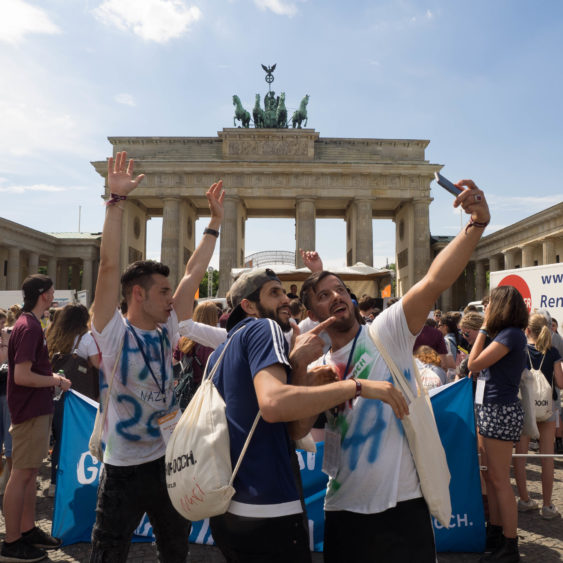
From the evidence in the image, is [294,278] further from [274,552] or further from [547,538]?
[274,552]

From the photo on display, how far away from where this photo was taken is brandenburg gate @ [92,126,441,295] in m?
40.8

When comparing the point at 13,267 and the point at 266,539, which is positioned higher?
the point at 13,267

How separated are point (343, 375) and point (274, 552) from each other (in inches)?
30.7

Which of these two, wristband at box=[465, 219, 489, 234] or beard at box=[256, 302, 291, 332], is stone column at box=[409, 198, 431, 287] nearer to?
wristband at box=[465, 219, 489, 234]

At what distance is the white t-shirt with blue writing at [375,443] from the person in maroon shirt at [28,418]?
270 centimetres

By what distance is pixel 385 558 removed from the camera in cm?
198

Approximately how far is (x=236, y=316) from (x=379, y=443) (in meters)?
0.82

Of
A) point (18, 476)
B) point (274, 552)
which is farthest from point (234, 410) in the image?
point (18, 476)

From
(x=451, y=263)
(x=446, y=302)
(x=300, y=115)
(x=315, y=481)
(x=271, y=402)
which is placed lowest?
(x=315, y=481)

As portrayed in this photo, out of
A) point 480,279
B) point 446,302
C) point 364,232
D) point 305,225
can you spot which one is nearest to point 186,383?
point 305,225

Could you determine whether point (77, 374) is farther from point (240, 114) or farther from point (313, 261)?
point (240, 114)

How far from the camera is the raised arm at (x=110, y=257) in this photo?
260 cm

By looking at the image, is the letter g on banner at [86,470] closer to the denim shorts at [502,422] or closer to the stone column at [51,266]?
the denim shorts at [502,422]

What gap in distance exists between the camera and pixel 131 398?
9.08 ft
